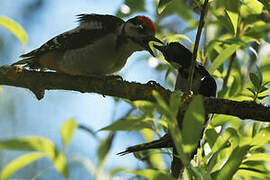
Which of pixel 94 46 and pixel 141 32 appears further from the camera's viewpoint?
pixel 141 32

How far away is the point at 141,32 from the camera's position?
2.13 meters

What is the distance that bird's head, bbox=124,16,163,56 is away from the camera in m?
2.08

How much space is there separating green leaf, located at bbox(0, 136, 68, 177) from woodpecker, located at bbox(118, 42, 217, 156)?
22 cm

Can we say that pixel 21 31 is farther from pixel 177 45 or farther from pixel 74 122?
pixel 177 45

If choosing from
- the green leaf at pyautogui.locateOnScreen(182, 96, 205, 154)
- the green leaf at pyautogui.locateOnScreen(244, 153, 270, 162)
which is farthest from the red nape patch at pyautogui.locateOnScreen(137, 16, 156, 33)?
the green leaf at pyautogui.locateOnScreen(182, 96, 205, 154)

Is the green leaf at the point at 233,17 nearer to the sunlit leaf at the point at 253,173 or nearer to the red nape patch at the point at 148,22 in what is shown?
the sunlit leaf at the point at 253,173

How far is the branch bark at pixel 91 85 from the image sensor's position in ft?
4.43

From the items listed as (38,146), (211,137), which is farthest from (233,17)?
(38,146)

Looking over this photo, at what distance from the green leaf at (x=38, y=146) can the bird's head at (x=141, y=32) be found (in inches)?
38.3

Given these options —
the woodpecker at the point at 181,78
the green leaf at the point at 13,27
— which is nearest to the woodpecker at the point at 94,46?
the woodpecker at the point at 181,78

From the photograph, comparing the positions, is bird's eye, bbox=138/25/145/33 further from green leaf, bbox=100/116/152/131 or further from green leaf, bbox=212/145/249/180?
green leaf, bbox=212/145/249/180

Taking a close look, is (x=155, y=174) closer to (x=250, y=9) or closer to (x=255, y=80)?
(x=255, y=80)

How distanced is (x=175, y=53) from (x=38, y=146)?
3.61 feet

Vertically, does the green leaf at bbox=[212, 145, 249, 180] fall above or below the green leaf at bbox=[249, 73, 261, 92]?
below
